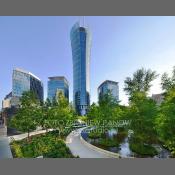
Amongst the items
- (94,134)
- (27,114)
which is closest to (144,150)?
(94,134)

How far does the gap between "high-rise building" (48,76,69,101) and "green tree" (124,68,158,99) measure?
4091 millimetres

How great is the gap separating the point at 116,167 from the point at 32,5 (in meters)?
6.53

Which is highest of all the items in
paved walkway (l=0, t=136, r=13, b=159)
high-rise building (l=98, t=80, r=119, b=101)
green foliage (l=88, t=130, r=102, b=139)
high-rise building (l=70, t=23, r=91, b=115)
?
high-rise building (l=70, t=23, r=91, b=115)

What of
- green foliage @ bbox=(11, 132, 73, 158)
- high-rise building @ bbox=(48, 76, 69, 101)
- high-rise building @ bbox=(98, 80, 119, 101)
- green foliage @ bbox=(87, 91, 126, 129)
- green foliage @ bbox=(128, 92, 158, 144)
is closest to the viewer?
green foliage @ bbox=(11, 132, 73, 158)

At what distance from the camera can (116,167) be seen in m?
8.20

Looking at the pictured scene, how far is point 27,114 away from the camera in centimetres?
1478

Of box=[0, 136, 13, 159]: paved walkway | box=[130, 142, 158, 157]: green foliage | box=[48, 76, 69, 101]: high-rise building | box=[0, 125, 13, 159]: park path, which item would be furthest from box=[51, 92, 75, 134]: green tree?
box=[130, 142, 158, 157]: green foliage

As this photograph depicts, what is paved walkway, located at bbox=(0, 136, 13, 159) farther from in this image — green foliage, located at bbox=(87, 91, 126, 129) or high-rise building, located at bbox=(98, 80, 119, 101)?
high-rise building, located at bbox=(98, 80, 119, 101)

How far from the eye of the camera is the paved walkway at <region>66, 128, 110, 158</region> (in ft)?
33.7

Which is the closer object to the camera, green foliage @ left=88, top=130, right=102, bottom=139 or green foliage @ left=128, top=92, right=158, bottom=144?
green foliage @ left=128, top=92, right=158, bottom=144

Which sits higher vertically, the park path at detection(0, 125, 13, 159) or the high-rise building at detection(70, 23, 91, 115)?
the high-rise building at detection(70, 23, 91, 115)

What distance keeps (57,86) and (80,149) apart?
4.63m

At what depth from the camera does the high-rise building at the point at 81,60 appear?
12959 millimetres

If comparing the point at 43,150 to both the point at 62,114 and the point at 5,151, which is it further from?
the point at 62,114
